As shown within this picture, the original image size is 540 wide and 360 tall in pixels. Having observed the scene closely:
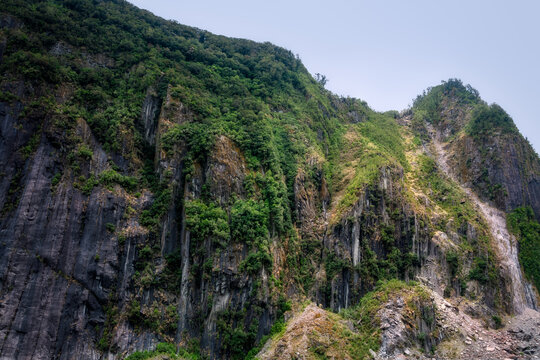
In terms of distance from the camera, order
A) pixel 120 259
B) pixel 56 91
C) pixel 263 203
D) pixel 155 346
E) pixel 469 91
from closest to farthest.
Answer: pixel 155 346
pixel 120 259
pixel 56 91
pixel 263 203
pixel 469 91

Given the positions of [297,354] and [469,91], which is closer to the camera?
[297,354]

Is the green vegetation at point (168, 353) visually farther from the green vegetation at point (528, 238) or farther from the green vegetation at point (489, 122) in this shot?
the green vegetation at point (489, 122)

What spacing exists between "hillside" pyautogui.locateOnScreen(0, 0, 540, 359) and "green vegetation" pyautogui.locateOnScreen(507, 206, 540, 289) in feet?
0.81

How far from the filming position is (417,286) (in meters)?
39.9

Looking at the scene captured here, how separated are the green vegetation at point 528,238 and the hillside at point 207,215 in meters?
A: 0.25

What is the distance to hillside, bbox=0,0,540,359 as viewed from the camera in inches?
1303

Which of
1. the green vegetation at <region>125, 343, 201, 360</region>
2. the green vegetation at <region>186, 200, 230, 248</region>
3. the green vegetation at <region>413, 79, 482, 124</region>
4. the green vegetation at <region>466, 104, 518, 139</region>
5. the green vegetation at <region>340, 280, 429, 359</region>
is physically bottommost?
the green vegetation at <region>125, 343, 201, 360</region>

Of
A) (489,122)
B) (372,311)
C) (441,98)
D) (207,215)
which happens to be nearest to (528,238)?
(489,122)

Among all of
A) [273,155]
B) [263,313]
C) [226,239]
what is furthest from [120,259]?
[273,155]

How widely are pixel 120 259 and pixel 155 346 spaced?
9.55 metres

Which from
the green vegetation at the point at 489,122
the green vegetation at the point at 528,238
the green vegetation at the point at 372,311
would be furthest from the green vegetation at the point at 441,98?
the green vegetation at the point at 372,311

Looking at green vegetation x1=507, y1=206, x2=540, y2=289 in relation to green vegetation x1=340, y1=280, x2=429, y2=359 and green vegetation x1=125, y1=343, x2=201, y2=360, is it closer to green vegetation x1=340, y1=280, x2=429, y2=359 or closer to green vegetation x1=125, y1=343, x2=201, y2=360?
green vegetation x1=340, y1=280, x2=429, y2=359

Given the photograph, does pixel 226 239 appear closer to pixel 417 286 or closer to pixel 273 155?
pixel 273 155

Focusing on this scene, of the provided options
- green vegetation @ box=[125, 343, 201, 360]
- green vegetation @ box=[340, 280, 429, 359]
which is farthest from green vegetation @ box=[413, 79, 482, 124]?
green vegetation @ box=[125, 343, 201, 360]
